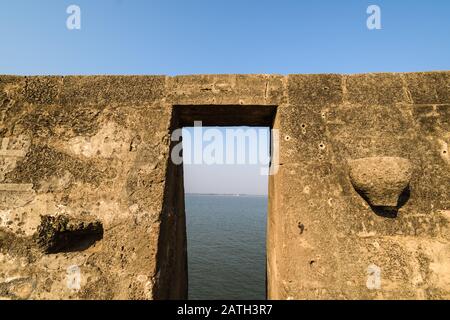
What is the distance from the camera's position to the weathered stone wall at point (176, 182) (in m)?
2.37

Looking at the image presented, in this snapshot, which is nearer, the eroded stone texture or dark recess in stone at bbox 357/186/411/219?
the eroded stone texture

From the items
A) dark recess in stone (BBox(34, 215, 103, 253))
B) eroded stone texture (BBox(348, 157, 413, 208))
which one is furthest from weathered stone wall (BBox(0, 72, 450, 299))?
eroded stone texture (BBox(348, 157, 413, 208))

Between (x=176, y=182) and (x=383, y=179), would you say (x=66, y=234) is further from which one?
(x=383, y=179)

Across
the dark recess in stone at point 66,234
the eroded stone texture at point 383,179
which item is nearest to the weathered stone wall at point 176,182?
the dark recess in stone at point 66,234

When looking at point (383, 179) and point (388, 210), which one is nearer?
point (383, 179)

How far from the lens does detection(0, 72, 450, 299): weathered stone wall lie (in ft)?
7.76

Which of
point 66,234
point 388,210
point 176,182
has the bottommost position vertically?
point 66,234

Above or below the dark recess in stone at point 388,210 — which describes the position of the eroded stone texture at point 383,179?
above

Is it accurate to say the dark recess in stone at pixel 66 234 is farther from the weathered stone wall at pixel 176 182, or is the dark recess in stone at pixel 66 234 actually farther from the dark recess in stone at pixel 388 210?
the dark recess in stone at pixel 388 210

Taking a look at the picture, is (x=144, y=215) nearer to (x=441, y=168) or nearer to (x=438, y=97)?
(x=441, y=168)

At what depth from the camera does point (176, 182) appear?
303cm

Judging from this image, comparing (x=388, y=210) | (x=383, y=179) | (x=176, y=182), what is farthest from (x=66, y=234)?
(x=388, y=210)

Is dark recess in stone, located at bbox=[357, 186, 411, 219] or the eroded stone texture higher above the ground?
the eroded stone texture

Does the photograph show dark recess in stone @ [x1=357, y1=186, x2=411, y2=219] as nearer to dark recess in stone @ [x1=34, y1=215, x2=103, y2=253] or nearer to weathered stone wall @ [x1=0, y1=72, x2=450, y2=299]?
weathered stone wall @ [x1=0, y1=72, x2=450, y2=299]
